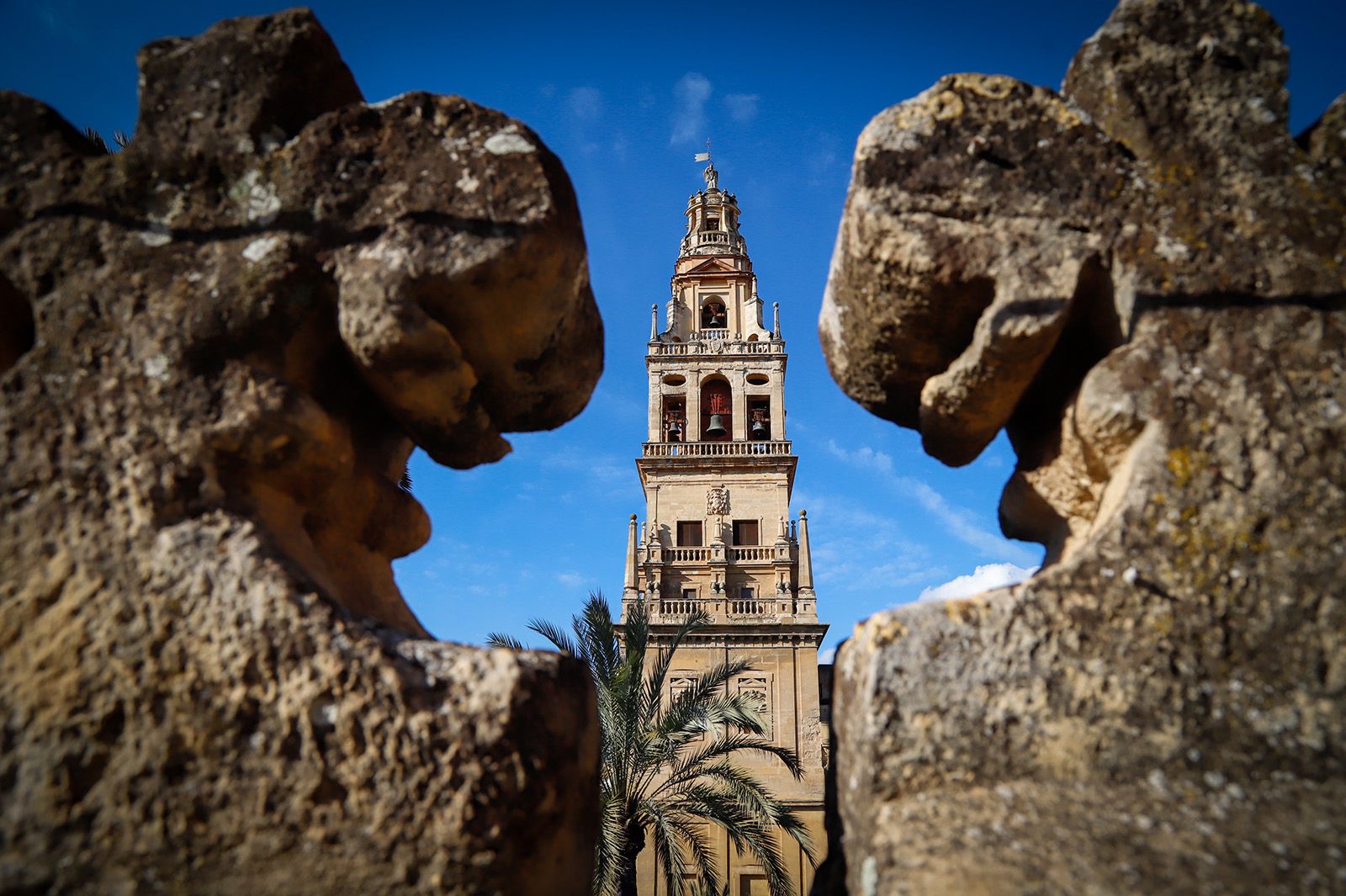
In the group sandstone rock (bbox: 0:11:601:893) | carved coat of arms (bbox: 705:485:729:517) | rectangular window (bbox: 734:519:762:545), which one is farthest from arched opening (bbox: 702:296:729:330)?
sandstone rock (bbox: 0:11:601:893)

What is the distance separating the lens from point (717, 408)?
32719 mm

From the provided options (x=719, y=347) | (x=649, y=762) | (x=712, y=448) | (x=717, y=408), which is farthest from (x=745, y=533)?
(x=649, y=762)

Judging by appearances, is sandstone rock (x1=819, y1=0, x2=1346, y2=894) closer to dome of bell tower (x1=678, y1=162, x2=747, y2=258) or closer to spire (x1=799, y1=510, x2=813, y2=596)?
spire (x1=799, y1=510, x2=813, y2=596)

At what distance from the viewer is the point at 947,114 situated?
3.07m

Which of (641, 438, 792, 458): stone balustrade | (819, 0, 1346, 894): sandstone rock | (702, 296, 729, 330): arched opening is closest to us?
(819, 0, 1346, 894): sandstone rock

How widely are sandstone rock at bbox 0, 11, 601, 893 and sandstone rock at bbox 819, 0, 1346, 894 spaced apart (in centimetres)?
95

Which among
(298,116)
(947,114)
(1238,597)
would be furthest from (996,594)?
(298,116)

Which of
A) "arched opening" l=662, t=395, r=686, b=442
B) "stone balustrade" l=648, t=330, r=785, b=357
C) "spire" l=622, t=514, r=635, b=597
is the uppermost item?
"stone balustrade" l=648, t=330, r=785, b=357

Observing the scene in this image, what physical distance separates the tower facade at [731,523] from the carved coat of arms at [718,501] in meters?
0.04

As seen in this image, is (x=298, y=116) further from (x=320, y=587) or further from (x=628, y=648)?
(x=628, y=648)

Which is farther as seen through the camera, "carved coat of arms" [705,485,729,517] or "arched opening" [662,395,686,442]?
"arched opening" [662,395,686,442]

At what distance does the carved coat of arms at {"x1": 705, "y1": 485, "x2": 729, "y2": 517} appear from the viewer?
3014 centimetres

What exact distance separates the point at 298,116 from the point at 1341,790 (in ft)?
11.0


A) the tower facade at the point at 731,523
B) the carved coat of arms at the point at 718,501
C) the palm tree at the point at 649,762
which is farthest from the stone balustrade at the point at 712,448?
the palm tree at the point at 649,762
